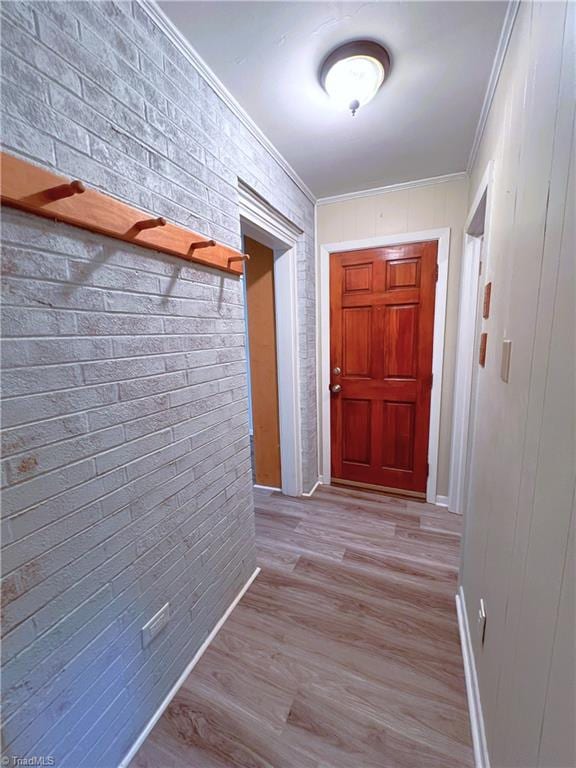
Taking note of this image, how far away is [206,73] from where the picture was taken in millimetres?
1199

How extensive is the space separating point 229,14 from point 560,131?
3.77ft

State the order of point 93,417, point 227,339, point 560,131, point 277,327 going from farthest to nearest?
point 277,327 → point 227,339 → point 93,417 → point 560,131

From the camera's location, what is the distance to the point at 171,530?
1.10m

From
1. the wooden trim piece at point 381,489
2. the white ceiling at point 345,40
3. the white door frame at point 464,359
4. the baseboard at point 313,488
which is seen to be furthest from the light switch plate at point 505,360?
the baseboard at point 313,488

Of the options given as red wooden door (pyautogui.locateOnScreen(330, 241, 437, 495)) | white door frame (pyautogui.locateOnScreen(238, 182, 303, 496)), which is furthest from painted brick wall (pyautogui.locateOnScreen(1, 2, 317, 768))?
red wooden door (pyautogui.locateOnScreen(330, 241, 437, 495))

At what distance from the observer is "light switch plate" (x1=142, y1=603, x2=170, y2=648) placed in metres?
1.00

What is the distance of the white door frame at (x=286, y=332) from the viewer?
1.92 meters

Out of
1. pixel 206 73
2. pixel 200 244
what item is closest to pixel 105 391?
pixel 200 244

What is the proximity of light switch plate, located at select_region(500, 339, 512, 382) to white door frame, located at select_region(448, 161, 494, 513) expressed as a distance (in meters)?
1.03

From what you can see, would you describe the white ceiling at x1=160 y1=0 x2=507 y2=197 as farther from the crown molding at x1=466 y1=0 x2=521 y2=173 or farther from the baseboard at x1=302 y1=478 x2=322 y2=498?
the baseboard at x1=302 y1=478 x2=322 y2=498

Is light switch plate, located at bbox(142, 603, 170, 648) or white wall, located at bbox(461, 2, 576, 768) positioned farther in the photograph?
A: light switch plate, located at bbox(142, 603, 170, 648)

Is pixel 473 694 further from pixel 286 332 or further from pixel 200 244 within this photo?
pixel 286 332

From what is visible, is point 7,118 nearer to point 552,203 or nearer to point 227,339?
point 227,339

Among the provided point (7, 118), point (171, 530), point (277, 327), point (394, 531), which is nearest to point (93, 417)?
point (171, 530)
